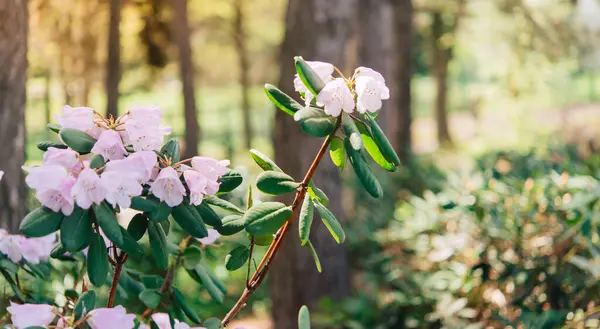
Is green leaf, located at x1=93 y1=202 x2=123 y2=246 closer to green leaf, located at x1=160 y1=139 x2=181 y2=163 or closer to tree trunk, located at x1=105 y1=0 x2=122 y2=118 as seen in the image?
green leaf, located at x1=160 y1=139 x2=181 y2=163

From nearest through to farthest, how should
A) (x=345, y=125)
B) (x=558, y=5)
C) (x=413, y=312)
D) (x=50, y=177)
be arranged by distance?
(x=50, y=177)
(x=345, y=125)
(x=413, y=312)
(x=558, y=5)

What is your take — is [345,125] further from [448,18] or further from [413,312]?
[448,18]

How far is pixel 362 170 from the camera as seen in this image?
167 centimetres

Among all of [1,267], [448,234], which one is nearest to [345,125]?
[1,267]

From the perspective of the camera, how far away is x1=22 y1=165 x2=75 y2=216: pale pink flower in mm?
1497

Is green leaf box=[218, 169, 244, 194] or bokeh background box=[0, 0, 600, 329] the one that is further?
bokeh background box=[0, 0, 600, 329]

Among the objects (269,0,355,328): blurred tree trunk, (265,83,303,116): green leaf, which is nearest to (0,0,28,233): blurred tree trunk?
(265,83,303,116): green leaf

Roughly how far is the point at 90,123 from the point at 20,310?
0.43m

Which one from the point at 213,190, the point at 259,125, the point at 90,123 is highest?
the point at 90,123

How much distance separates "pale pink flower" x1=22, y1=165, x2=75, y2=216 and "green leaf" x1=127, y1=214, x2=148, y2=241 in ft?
0.65

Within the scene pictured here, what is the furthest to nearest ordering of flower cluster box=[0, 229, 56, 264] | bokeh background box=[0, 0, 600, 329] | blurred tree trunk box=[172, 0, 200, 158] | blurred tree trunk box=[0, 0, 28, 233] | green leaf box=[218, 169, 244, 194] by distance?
1. blurred tree trunk box=[172, 0, 200, 158]
2. bokeh background box=[0, 0, 600, 329]
3. blurred tree trunk box=[0, 0, 28, 233]
4. flower cluster box=[0, 229, 56, 264]
5. green leaf box=[218, 169, 244, 194]

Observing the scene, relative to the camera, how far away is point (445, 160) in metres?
17.8

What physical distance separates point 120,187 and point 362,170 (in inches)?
20.9

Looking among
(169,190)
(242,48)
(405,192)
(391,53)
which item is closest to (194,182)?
(169,190)
